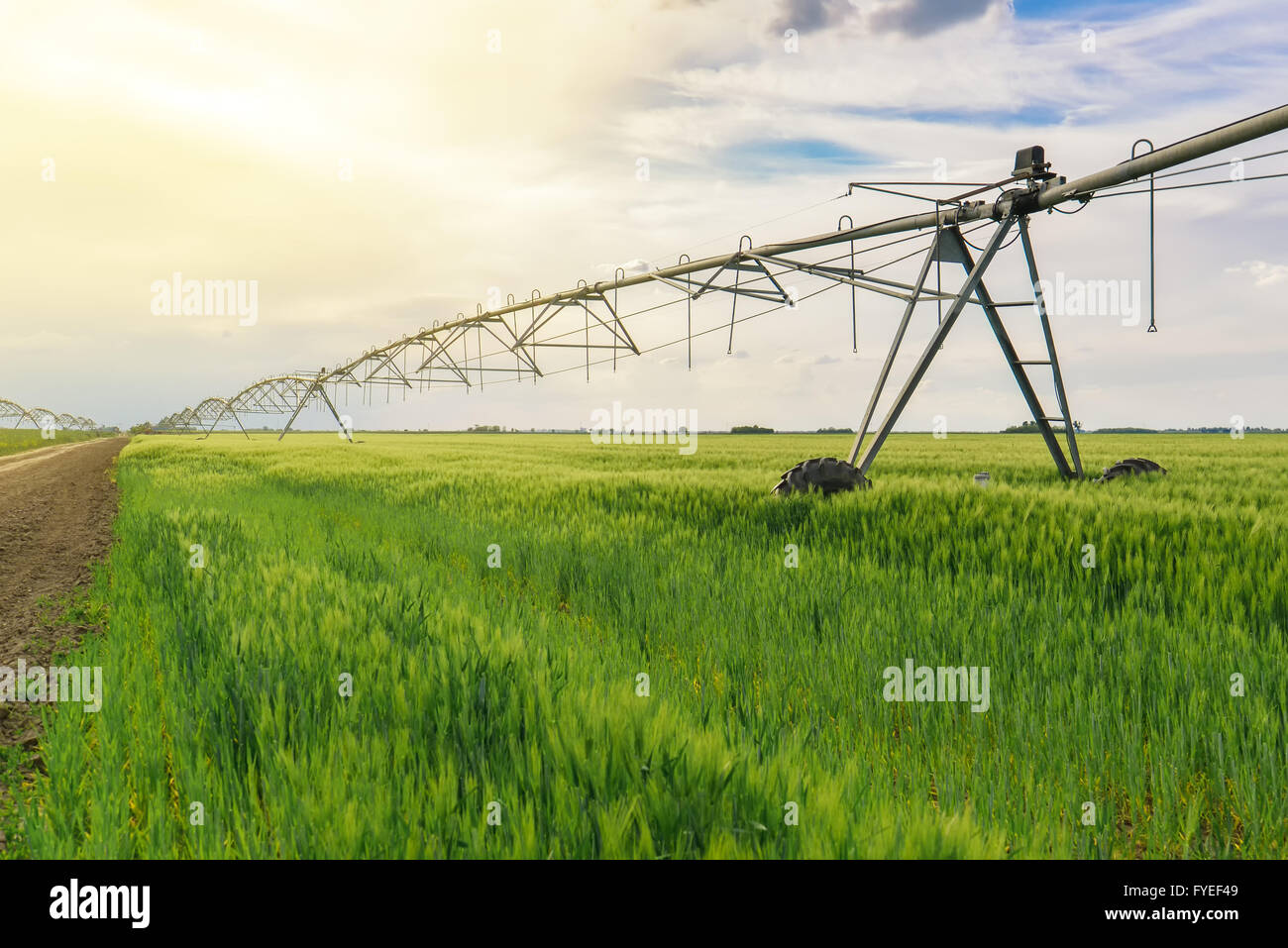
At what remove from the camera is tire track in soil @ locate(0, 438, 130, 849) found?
Answer: 4133mm

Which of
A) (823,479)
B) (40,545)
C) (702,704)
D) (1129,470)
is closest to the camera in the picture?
(702,704)

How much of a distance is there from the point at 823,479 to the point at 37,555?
1183 cm

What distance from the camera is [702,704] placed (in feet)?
10.8

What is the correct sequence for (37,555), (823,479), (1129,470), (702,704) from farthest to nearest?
(1129,470) < (37,555) < (823,479) < (702,704)

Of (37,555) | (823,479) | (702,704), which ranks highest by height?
(823,479)

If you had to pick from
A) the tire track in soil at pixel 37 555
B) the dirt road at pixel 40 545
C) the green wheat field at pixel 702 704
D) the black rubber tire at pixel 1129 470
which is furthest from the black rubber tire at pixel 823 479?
the dirt road at pixel 40 545

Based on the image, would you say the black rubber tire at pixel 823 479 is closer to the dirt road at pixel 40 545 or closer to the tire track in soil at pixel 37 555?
the tire track in soil at pixel 37 555

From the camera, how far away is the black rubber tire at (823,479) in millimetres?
9594

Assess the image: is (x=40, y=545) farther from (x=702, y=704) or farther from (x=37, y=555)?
(x=702, y=704)

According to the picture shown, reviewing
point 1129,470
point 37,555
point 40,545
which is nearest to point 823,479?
point 1129,470

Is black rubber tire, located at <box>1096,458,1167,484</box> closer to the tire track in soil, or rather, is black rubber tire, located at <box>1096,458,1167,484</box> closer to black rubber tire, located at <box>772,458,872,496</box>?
black rubber tire, located at <box>772,458,872,496</box>

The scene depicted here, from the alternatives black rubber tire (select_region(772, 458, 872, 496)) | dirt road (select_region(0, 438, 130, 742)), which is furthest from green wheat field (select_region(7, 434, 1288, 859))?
black rubber tire (select_region(772, 458, 872, 496))

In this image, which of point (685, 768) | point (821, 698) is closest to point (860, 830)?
point (685, 768)
